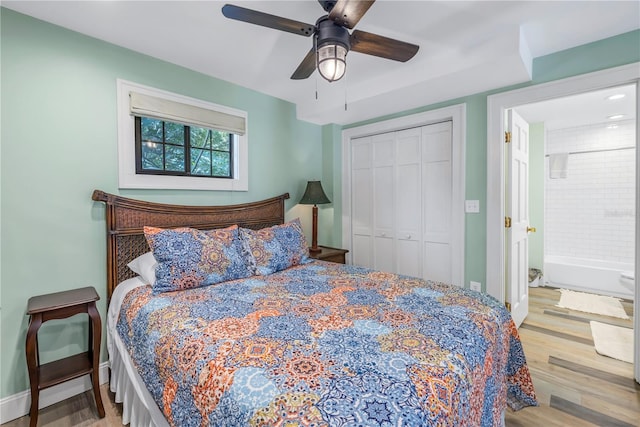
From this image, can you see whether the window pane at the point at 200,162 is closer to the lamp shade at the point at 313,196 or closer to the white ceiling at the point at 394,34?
the white ceiling at the point at 394,34

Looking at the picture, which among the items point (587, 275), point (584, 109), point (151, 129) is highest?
point (584, 109)

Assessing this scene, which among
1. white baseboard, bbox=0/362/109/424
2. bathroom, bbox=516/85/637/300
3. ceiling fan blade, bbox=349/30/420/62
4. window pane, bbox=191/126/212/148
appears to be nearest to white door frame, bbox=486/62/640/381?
ceiling fan blade, bbox=349/30/420/62

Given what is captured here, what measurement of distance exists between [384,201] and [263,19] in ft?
7.63

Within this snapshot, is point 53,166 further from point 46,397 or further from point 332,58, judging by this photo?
point 332,58

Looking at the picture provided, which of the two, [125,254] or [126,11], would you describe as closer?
[126,11]

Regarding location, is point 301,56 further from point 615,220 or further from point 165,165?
point 615,220

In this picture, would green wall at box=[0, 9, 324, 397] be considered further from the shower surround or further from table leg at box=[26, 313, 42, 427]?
the shower surround

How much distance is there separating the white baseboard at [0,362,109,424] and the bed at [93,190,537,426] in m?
0.20

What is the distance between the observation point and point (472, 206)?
2641mm

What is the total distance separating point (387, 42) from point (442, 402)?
169cm

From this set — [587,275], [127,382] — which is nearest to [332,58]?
[127,382]

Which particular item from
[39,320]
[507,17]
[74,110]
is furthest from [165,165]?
[507,17]

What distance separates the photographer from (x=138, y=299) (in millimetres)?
1704

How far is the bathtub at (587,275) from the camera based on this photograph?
380 cm
